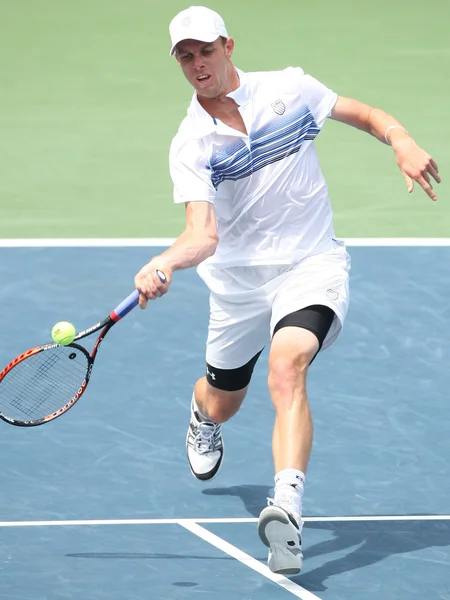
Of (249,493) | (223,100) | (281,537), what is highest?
(223,100)

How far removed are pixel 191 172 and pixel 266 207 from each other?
0.39m

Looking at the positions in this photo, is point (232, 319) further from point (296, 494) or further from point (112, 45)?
point (112, 45)

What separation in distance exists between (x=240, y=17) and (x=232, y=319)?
958 cm

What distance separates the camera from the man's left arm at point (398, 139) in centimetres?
682

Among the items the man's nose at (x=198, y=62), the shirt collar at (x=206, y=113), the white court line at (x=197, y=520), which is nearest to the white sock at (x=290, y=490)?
the white court line at (x=197, y=520)

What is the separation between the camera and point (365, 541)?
7.08 m

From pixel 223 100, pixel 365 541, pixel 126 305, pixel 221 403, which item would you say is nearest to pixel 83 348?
pixel 126 305

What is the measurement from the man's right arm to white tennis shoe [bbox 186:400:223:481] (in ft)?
3.82

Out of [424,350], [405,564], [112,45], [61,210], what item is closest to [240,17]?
[112,45]

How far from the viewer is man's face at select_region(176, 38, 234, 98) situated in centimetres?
685

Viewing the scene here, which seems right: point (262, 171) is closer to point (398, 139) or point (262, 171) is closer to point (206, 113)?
point (206, 113)

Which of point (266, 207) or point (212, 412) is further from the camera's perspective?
point (212, 412)

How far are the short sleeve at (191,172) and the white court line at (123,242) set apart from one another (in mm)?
3806

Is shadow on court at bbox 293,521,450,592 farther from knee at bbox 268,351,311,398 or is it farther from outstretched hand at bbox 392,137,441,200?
outstretched hand at bbox 392,137,441,200
